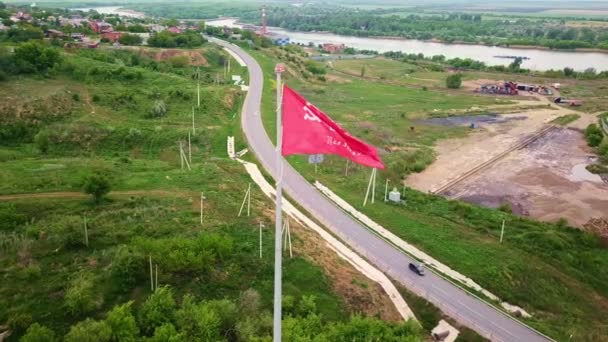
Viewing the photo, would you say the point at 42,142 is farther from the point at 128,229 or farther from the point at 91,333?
the point at 91,333

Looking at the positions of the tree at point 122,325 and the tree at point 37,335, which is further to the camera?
the tree at point 122,325

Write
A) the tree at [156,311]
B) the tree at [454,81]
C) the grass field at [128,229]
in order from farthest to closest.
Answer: the tree at [454,81] → the grass field at [128,229] → the tree at [156,311]

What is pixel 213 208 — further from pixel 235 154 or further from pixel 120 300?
pixel 235 154

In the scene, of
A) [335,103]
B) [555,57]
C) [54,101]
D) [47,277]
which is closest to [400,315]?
[47,277]

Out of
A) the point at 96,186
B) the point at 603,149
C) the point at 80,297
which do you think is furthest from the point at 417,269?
the point at 603,149

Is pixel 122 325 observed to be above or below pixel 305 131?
below

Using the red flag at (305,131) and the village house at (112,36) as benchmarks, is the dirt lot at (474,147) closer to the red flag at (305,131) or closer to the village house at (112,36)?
the red flag at (305,131)

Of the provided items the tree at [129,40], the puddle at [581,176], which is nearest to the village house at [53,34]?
the tree at [129,40]
